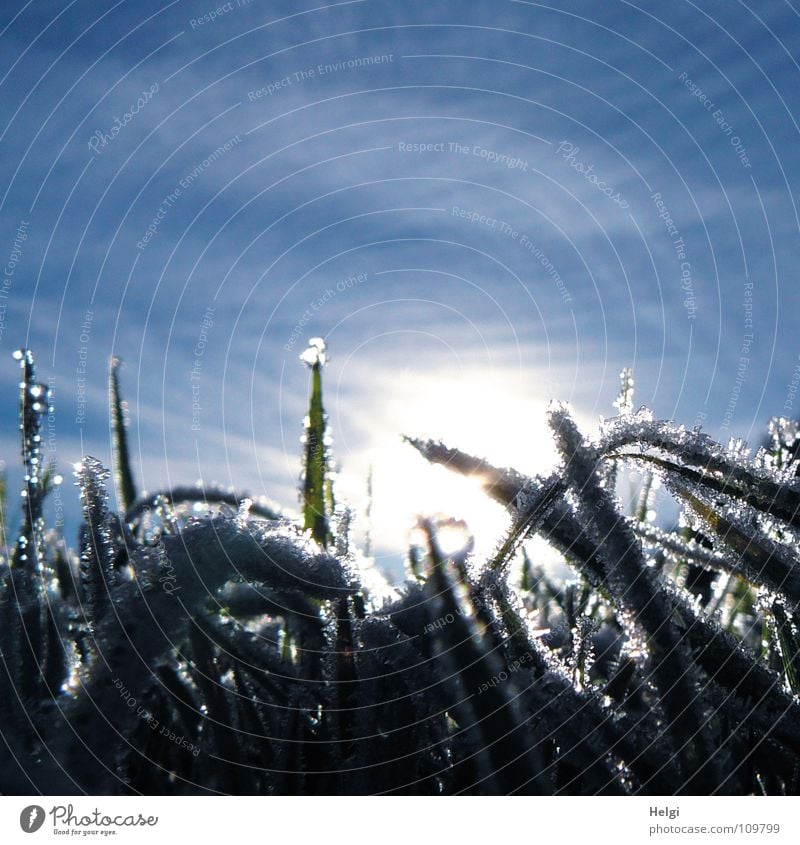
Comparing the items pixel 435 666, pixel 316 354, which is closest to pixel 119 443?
pixel 316 354

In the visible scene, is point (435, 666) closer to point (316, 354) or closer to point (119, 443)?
point (316, 354)

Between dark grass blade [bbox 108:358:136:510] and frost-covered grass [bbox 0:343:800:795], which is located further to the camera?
dark grass blade [bbox 108:358:136:510]

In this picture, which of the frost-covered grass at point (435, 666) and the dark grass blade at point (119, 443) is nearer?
the frost-covered grass at point (435, 666)

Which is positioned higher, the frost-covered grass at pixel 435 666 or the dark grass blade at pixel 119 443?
the dark grass blade at pixel 119 443

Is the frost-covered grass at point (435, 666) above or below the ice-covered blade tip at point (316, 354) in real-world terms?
below
